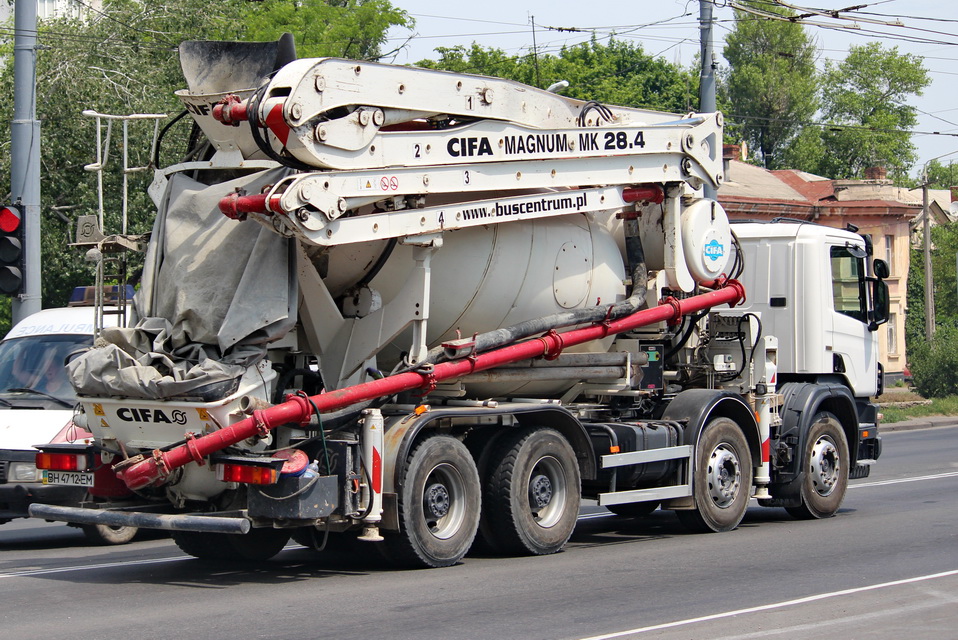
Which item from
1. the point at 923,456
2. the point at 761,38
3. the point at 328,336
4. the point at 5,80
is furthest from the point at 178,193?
the point at 761,38

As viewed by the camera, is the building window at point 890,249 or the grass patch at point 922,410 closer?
the grass patch at point 922,410

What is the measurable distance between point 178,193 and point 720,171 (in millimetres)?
5150

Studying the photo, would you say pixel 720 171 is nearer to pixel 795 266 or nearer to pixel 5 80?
pixel 795 266

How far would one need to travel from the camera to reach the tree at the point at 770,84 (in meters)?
74.8

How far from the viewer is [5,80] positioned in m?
24.8

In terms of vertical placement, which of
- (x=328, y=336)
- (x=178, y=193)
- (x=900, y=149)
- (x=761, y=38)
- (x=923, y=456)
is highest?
(x=761, y=38)

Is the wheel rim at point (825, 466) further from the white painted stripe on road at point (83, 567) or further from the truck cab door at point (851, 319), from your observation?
the white painted stripe on road at point (83, 567)

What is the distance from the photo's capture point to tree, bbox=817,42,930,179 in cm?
7619

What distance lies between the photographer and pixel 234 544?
1023cm

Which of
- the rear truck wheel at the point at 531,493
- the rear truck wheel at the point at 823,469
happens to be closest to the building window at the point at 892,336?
the rear truck wheel at the point at 823,469

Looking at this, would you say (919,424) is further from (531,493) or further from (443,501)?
(443,501)

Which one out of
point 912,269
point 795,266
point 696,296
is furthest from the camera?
point 912,269

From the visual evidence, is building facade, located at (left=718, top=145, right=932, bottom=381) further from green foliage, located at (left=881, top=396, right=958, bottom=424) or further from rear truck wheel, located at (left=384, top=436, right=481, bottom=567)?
rear truck wheel, located at (left=384, top=436, right=481, bottom=567)

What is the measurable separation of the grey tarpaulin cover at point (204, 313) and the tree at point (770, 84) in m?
67.1
